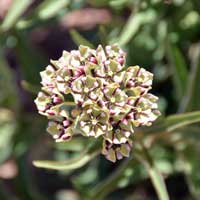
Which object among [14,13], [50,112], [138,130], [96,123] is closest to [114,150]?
[96,123]

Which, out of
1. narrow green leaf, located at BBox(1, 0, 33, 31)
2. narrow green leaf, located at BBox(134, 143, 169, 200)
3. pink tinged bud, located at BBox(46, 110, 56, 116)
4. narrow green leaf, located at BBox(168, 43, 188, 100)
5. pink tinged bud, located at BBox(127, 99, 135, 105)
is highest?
narrow green leaf, located at BBox(1, 0, 33, 31)

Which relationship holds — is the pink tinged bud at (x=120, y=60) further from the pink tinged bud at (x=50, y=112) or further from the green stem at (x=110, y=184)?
the green stem at (x=110, y=184)

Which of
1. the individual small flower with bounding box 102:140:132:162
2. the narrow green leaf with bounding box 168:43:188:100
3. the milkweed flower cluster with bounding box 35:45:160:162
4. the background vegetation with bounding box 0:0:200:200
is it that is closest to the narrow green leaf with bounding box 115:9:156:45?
the background vegetation with bounding box 0:0:200:200

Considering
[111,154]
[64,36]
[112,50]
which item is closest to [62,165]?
[111,154]

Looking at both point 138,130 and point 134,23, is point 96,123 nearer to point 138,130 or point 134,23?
point 138,130

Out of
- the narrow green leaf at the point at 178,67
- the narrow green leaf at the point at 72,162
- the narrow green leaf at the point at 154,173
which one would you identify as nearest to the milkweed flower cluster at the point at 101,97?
the narrow green leaf at the point at 72,162

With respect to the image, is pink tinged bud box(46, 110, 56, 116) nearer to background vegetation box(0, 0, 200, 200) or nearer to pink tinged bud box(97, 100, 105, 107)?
pink tinged bud box(97, 100, 105, 107)

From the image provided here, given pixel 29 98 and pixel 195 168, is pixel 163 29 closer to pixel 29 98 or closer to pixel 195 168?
pixel 195 168
